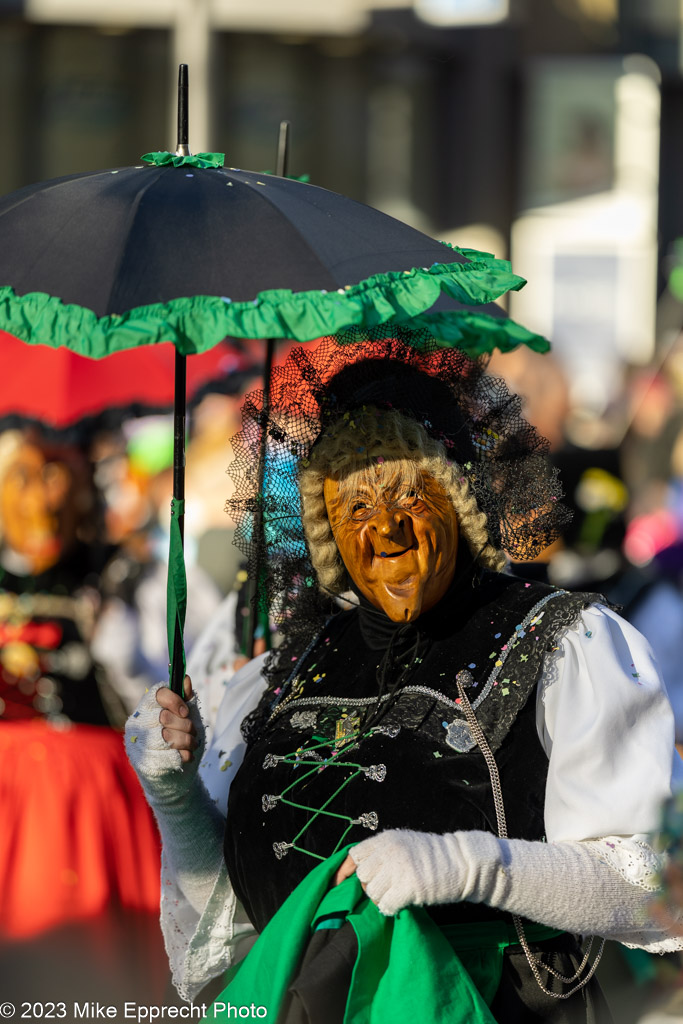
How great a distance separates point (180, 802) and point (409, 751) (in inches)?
22.8

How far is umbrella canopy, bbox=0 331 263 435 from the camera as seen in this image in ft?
18.2

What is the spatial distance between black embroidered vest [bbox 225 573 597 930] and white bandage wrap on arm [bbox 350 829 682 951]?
0.14 metres

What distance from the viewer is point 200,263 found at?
2.20 metres

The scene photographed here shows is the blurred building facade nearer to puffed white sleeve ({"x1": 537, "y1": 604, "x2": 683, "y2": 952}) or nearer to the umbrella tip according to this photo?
the umbrella tip

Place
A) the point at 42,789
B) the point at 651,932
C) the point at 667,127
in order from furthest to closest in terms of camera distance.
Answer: the point at 667,127
the point at 42,789
the point at 651,932

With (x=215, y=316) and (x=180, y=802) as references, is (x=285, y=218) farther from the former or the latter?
(x=180, y=802)

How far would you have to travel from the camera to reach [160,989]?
15.1ft

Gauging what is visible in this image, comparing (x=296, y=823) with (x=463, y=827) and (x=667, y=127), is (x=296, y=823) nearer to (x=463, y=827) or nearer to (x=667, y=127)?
(x=463, y=827)

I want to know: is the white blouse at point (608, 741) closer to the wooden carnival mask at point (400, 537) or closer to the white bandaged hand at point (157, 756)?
the wooden carnival mask at point (400, 537)

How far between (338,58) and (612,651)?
9.03m

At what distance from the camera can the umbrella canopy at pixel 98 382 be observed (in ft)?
18.2

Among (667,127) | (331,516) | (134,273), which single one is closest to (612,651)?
(331,516)

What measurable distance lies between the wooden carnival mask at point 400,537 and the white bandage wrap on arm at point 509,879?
19.9 inches

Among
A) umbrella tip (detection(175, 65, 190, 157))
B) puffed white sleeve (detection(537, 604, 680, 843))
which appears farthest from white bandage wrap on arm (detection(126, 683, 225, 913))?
umbrella tip (detection(175, 65, 190, 157))
